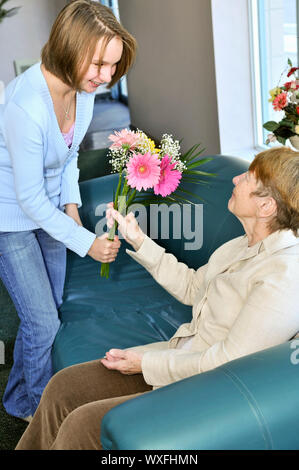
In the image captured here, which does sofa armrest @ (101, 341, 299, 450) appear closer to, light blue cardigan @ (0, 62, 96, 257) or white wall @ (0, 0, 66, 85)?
light blue cardigan @ (0, 62, 96, 257)

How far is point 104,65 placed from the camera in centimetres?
174

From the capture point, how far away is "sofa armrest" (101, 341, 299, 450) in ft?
3.79

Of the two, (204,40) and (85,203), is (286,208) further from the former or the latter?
(204,40)

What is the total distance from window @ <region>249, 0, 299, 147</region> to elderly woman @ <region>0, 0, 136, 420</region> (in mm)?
1308

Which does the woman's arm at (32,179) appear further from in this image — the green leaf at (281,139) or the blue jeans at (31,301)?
the green leaf at (281,139)

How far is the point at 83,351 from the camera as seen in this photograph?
2.04 metres

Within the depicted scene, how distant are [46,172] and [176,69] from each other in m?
2.30

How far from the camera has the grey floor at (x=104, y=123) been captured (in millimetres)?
6582

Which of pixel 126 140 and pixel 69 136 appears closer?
pixel 126 140

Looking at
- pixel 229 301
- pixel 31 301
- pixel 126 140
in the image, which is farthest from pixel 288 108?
pixel 31 301

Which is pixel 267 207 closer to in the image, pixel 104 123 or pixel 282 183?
pixel 282 183
